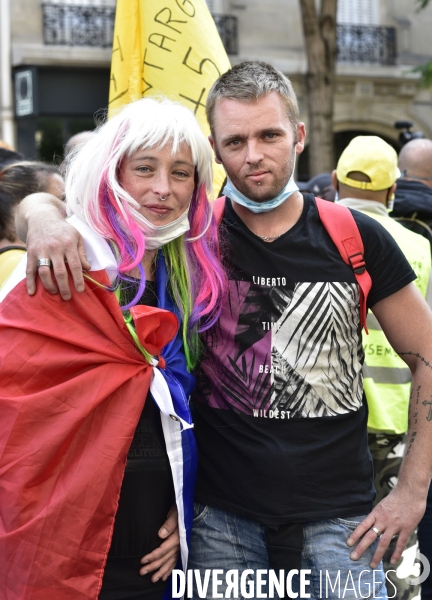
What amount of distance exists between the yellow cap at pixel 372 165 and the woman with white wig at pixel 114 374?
4.60ft

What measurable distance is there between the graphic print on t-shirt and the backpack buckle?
0.05 meters

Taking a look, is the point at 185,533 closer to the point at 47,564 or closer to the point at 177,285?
the point at 47,564

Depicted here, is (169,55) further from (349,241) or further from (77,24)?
(77,24)

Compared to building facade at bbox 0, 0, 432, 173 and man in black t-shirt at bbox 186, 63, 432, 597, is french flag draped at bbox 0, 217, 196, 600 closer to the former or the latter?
man in black t-shirt at bbox 186, 63, 432, 597

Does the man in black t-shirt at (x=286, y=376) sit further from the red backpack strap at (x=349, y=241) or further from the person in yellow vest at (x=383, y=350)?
the person in yellow vest at (x=383, y=350)

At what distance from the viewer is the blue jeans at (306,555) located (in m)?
2.31

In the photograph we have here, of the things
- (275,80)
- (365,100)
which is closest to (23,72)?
(365,100)

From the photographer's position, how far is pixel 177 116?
236 cm

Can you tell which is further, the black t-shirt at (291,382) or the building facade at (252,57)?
the building facade at (252,57)

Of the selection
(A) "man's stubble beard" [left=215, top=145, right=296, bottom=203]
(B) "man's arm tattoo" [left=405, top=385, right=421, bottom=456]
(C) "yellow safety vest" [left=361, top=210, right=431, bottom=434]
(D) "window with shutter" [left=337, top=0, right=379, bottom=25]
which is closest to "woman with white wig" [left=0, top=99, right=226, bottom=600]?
(A) "man's stubble beard" [left=215, top=145, right=296, bottom=203]

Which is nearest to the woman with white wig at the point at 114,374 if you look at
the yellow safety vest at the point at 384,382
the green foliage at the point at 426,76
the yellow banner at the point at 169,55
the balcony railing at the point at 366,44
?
the yellow banner at the point at 169,55

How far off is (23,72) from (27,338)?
45.7 ft

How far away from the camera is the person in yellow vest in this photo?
11.7ft

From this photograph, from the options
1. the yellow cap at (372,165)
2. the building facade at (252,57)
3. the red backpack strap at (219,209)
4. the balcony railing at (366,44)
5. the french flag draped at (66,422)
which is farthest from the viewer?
the balcony railing at (366,44)
